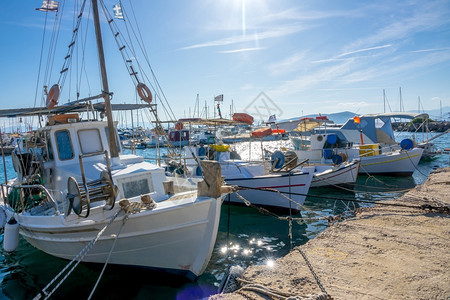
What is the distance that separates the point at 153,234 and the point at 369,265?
422cm

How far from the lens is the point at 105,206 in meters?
5.67

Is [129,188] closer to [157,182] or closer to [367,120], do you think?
[157,182]

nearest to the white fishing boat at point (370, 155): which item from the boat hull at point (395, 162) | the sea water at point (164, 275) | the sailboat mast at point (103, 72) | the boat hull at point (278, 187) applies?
the boat hull at point (395, 162)

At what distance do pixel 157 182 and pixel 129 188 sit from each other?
724 mm

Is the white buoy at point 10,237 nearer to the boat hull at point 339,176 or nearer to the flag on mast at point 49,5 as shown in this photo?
the flag on mast at point 49,5

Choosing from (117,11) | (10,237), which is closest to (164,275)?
(10,237)

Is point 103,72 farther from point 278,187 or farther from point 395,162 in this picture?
point 395,162

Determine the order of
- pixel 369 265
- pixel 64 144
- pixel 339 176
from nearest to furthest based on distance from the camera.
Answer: pixel 369 265 < pixel 64 144 < pixel 339 176

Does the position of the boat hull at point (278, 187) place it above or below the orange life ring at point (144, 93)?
below

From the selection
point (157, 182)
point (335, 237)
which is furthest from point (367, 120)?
point (157, 182)

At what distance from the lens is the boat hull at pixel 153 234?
229 inches

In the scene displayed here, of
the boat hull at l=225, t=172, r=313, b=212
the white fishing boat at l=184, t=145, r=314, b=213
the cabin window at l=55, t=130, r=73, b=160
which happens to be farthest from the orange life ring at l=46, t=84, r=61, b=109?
the boat hull at l=225, t=172, r=313, b=212

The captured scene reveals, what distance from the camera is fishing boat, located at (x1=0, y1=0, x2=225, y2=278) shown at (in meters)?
5.70

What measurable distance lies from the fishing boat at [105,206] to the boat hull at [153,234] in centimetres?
2
